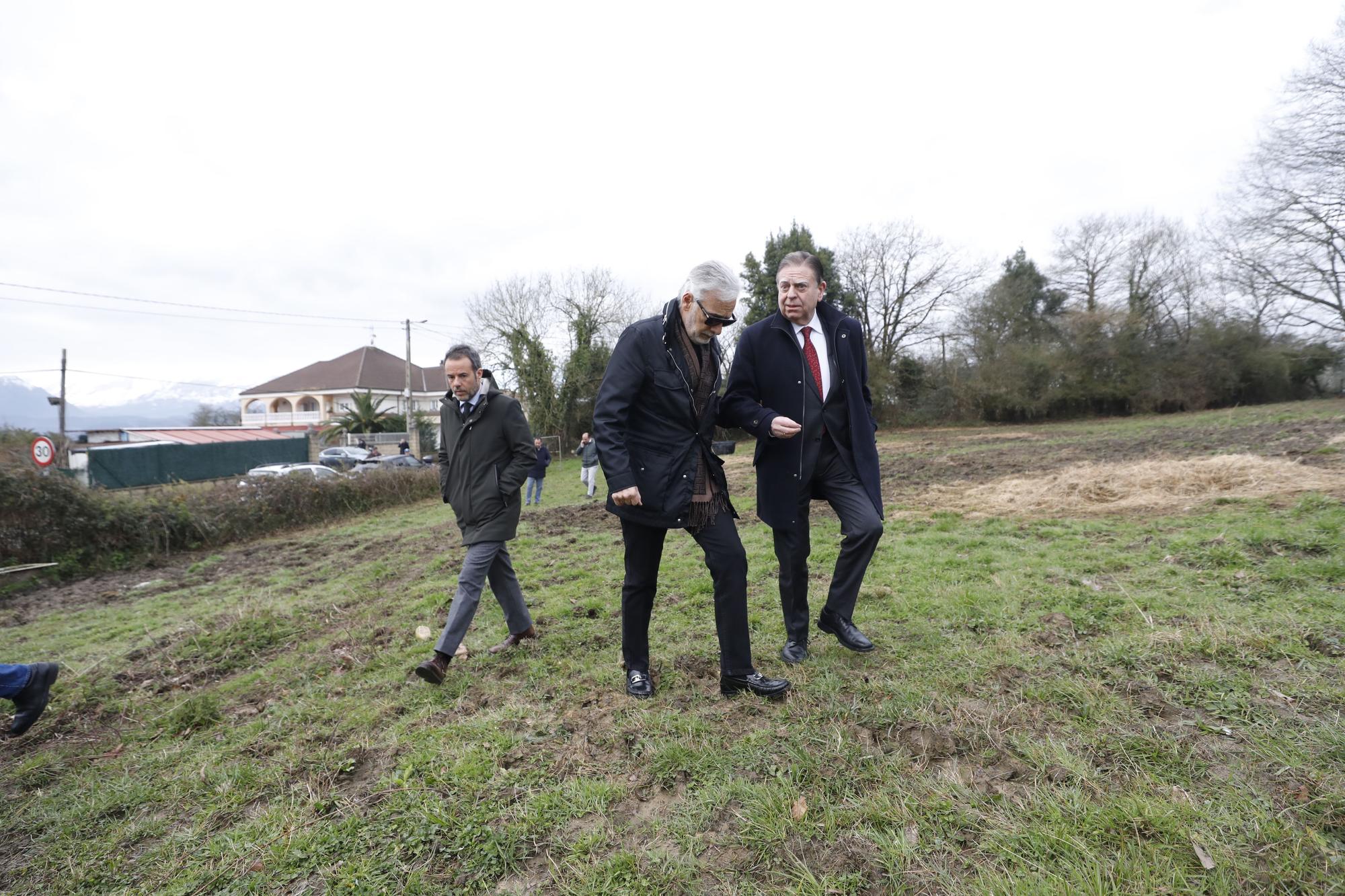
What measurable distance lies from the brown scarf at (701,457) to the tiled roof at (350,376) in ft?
211

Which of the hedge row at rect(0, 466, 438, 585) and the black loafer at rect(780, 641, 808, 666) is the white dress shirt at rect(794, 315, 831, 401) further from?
the hedge row at rect(0, 466, 438, 585)

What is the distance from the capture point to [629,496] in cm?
280

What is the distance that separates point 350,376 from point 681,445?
2724 inches

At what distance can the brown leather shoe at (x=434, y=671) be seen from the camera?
135 inches

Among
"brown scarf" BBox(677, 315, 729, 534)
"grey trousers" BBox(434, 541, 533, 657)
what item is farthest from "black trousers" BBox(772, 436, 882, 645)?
"grey trousers" BBox(434, 541, 533, 657)

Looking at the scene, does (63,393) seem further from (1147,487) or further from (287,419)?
(1147,487)

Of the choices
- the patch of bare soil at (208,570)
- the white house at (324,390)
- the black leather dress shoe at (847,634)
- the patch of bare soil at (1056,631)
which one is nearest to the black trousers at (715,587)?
the black leather dress shoe at (847,634)

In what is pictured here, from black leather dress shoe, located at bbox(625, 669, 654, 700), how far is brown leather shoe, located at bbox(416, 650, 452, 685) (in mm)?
1082

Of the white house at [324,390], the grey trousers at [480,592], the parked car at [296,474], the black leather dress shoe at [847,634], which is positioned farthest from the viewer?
the white house at [324,390]

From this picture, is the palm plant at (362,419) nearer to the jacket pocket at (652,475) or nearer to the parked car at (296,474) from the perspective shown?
the parked car at (296,474)

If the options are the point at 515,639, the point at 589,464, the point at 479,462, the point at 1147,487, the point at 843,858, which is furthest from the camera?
the point at 589,464

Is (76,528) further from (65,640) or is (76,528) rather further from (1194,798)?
(1194,798)

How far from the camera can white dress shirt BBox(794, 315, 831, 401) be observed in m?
3.23

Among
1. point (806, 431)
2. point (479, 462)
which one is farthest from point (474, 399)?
point (806, 431)
